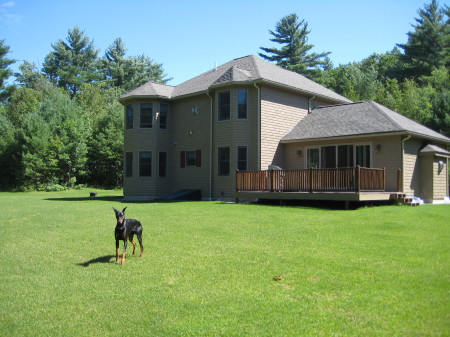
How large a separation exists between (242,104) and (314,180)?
19.8ft

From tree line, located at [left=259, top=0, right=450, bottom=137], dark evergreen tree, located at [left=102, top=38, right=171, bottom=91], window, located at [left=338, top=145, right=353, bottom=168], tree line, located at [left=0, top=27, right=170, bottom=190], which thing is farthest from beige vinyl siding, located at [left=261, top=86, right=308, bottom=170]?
dark evergreen tree, located at [left=102, top=38, right=171, bottom=91]

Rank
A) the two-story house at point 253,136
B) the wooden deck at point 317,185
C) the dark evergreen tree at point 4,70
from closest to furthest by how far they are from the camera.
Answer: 1. the wooden deck at point 317,185
2. the two-story house at point 253,136
3. the dark evergreen tree at point 4,70

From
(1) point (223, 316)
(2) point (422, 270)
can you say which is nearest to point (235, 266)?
(1) point (223, 316)

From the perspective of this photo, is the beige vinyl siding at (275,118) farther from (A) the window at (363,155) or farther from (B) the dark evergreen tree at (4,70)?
(B) the dark evergreen tree at (4,70)

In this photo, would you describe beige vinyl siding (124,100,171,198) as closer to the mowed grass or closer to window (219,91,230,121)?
window (219,91,230,121)

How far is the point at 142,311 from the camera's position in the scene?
16.1ft

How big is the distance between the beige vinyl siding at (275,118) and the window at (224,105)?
5.64 ft

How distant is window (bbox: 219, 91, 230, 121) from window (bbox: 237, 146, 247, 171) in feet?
5.59

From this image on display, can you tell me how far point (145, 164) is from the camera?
2380 cm

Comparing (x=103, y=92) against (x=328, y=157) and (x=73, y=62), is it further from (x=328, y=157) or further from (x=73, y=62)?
(x=328, y=157)

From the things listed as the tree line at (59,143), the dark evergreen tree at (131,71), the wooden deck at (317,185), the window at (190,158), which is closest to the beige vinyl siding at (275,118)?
the wooden deck at (317,185)

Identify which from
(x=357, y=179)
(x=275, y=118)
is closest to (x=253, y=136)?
(x=275, y=118)

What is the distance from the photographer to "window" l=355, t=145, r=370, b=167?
1862 cm

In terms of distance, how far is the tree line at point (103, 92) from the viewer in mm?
33844
